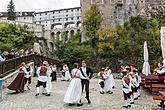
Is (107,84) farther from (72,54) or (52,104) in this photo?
(72,54)

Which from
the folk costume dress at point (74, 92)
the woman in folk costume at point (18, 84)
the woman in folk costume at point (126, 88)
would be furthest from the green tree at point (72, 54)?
the woman in folk costume at point (126, 88)

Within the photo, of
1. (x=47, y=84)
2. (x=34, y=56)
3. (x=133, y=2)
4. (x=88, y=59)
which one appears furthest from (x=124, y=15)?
(x=47, y=84)

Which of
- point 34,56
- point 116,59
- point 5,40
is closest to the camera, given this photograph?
point 34,56

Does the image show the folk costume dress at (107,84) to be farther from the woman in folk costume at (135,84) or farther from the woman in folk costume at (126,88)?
the woman in folk costume at (126,88)

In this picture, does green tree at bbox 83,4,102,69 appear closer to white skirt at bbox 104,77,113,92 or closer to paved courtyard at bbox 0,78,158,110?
white skirt at bbox 104,77,113,92


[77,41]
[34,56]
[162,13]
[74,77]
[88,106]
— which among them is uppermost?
[162,13]

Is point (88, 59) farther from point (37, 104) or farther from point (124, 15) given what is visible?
point (37, 104)

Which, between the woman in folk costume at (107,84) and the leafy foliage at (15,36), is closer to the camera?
the woman in folk costume at (107,84)

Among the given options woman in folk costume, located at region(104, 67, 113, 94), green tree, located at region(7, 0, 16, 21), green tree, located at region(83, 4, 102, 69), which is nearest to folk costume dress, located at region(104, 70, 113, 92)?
woman in folk costume, located at region(104, 67, 113, 94)

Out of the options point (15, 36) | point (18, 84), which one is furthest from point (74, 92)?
point (15, 36)

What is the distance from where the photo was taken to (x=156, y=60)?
4181cm

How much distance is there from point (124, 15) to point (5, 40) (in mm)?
23657

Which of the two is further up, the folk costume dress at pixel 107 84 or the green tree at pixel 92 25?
the green tree at pixel 92 25

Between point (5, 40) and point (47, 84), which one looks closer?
point (47, 84)
